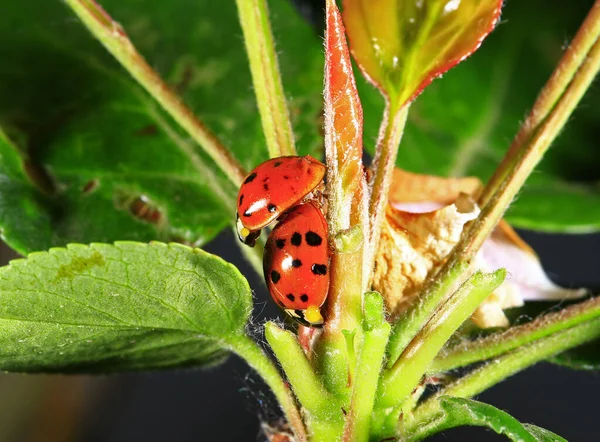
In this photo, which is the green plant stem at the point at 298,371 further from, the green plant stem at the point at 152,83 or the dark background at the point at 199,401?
the dark background at the point at 199,401

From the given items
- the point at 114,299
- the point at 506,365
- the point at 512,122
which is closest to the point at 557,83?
the point at 506,365

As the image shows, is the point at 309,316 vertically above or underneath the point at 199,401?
underneath

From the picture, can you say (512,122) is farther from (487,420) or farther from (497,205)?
(487,420)

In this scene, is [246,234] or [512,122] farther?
[512,122]

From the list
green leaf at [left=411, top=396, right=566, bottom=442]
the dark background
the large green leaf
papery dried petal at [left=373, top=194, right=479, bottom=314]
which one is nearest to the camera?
green leaf at [left=411, top=396, right=566, bottom=442]

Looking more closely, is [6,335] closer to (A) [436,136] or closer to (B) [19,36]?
(B) [19,36]

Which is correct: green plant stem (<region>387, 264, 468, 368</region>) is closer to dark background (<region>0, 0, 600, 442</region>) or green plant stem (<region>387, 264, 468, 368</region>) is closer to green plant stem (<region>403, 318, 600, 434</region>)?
green plant stem (<region>403, 318, 600, 434</region>)

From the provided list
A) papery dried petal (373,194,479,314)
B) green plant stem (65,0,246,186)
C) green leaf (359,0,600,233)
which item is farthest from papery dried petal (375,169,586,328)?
green leaf (359,0,600,233)
